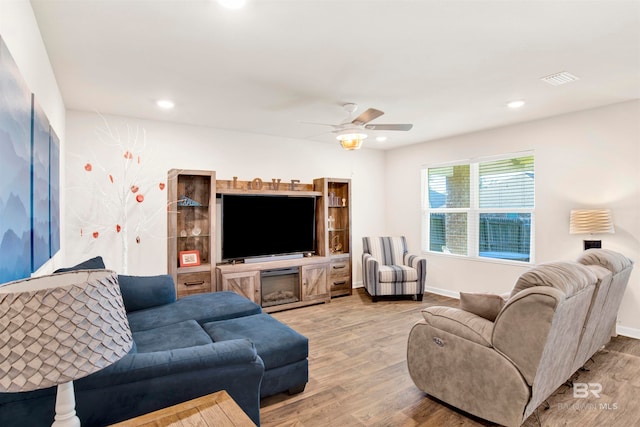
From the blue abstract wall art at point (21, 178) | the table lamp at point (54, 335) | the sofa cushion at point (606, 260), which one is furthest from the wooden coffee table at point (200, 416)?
the sofa cushion at point (606, 260)

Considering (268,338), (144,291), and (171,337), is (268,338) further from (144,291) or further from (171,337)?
(144,291)

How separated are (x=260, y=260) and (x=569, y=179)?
4.03 metres

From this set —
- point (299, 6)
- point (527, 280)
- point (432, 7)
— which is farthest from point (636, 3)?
point (299, 6)

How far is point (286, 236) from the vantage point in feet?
16.4

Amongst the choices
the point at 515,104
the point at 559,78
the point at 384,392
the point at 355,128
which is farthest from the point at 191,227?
the point at 559,78

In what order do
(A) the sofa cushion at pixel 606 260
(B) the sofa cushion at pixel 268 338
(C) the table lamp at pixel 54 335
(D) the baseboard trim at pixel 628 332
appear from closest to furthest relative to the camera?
(C) the table lamp at pixel 54 335 → (B) the sofa cushion at pixel 268 338 → (A) the sofa cushion at pixel 606 260 → (D) the baseboard trim at pixel 628 332

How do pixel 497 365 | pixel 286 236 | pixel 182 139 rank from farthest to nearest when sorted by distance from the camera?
pixel 286 236
pixel 182 139
pixel 497 365

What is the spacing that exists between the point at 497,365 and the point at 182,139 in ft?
13.9

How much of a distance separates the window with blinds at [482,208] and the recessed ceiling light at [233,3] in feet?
13.6

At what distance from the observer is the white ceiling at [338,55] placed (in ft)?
6.47

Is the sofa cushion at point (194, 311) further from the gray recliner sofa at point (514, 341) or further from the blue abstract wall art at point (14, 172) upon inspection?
the gray recliner sofa at point (514, 341)

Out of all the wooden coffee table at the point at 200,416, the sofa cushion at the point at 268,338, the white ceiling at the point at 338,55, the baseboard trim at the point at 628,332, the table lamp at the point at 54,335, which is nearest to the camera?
the table lamp at the point at 54,335

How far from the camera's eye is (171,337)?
2438mm

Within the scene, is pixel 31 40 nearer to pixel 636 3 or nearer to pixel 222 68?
pixel 222 68
